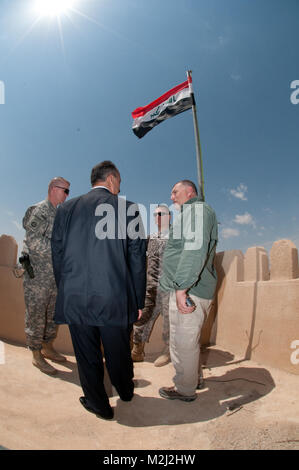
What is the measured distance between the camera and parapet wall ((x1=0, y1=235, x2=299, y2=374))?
278 centimetres

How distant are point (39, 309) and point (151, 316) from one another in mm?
1456

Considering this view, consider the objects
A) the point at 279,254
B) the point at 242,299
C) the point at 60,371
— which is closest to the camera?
the point at 60,371

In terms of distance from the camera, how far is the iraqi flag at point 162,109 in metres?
4.95

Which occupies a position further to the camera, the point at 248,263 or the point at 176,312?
the point at 248,263

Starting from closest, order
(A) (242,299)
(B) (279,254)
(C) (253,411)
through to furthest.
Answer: (C) (253,411) → (B) (279,254) → (A) (242,299)

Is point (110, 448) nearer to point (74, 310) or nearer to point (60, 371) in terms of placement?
point (74, 310)

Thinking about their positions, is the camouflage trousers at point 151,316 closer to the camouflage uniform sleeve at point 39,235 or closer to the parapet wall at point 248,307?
the parapet wall at point 248,307

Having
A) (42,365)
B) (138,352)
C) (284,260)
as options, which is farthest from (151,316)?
(284,260)

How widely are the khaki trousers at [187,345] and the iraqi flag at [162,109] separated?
4.30 m

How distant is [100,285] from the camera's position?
69.7 inches

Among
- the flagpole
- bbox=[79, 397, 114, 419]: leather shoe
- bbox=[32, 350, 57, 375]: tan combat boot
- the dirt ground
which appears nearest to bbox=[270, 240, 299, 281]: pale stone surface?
the dirt ground

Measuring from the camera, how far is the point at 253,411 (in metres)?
1.94
